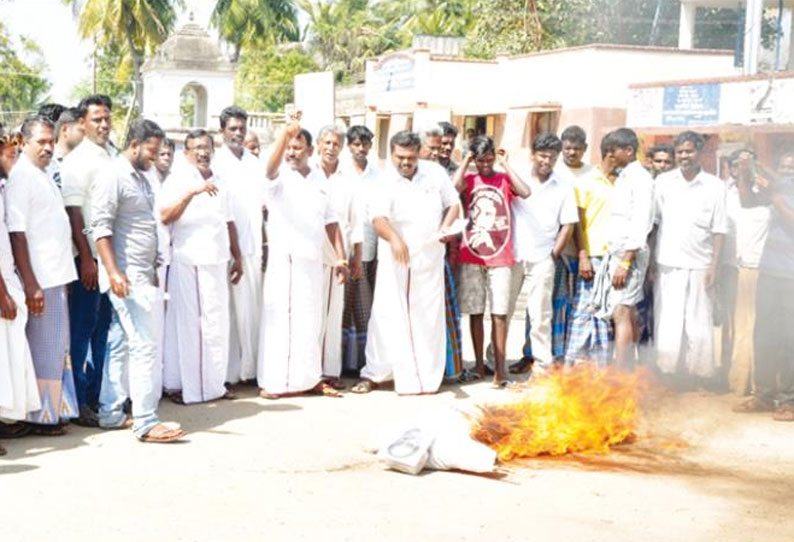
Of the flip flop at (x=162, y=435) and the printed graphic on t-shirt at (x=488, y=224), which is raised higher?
the printed graphic on t-shirt at (x=488, y=224)

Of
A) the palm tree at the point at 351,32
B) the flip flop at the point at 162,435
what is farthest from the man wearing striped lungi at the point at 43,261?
the palm tree at the point at 351,32

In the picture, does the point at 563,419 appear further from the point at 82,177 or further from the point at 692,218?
the point at 82,177

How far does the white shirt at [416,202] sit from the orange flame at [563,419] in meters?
1.55

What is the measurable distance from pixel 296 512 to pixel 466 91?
24528mm

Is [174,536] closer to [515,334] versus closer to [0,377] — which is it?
[0,377]

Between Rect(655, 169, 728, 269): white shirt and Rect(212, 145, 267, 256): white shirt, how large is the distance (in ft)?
9.70

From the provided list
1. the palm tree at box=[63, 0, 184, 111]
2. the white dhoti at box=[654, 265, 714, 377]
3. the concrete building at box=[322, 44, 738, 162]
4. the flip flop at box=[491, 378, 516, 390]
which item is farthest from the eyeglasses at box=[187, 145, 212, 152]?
the palm tree at box=[63, 0, 184, 111]

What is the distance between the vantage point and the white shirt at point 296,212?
7.51 metres

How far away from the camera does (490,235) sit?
26.5ft

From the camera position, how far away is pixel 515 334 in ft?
33.4

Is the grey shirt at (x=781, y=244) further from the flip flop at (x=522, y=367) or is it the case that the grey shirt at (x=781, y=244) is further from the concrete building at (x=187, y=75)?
the concrete building at (x=187, y=75)

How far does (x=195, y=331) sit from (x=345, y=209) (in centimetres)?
145

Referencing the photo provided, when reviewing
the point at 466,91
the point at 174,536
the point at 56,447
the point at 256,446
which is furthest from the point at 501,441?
the point at 466,91

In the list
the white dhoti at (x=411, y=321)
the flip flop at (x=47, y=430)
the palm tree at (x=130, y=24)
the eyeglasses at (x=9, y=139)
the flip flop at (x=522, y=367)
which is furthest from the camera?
the palm tree at (x=130, y=24)
